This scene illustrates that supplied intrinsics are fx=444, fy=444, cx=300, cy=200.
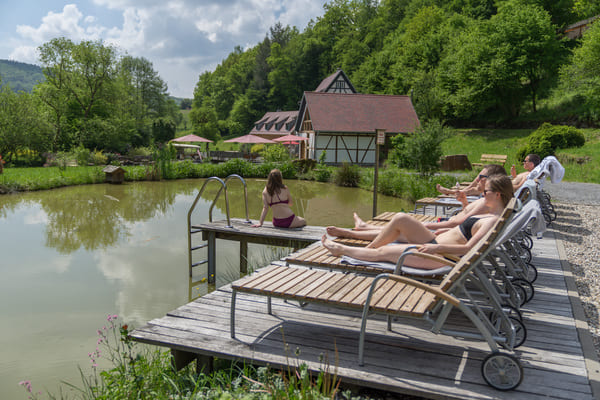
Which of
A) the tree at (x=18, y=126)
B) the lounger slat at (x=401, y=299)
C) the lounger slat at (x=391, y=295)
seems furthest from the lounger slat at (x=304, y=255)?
the tree at (x=18, y=126)

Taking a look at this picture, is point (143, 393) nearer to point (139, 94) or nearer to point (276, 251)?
point (276, 251)

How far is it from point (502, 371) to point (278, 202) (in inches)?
189

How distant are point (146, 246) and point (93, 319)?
406 centimetres

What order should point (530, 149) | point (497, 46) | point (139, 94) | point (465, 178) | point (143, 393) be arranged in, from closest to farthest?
1. point (143, 393)
2. point (465, 178)
3. point (530, 149)
4. point (497, 46)
5. point (139, 94)

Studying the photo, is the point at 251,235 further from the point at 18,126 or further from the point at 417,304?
the point at 18,126

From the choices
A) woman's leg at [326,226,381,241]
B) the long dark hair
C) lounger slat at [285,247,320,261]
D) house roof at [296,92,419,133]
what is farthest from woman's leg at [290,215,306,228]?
house roof at [296,92,419,133]

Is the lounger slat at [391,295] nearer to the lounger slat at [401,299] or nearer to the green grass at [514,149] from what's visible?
the lounger slat at [401,299]

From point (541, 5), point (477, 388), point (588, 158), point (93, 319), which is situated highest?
point (541, 5)

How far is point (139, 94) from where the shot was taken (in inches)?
2451

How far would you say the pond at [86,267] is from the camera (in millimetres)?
4820

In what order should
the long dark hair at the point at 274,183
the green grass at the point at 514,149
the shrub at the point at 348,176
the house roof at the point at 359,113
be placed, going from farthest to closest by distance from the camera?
the house roof at the point at 359,113
the shrub at the point at 348,176
the green grass at the point at 514,149
the long dark hair at the point at 274,183

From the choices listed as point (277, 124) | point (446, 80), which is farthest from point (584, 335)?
point (277, 124)

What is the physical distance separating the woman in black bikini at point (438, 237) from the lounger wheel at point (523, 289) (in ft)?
2.87

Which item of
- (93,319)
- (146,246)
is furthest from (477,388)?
(146,246)
